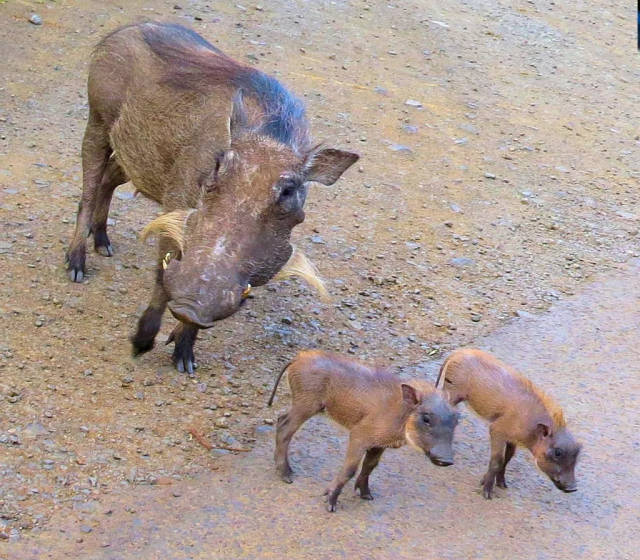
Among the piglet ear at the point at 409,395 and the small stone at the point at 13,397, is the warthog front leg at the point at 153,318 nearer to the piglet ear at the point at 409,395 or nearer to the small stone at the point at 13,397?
the small stone at the point at 13,397

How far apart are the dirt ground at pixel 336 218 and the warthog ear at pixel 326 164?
943 mm

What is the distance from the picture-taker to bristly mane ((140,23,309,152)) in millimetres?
4137

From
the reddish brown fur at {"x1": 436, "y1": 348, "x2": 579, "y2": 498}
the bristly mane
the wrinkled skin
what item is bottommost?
the reddish brown fur at {"x1": 436, "y1": 348, "x2": 579, "y2": 498}

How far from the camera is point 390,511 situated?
3574 millimetres

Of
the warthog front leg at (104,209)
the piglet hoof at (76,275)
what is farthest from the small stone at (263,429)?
the warthog front leg at (104,209)

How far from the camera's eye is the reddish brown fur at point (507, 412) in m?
3.72

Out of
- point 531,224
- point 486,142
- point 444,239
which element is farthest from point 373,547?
point 486,142

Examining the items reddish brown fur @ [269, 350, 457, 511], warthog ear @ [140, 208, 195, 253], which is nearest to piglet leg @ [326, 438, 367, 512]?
reddish brown fur @ [269, 350, 457, 511]

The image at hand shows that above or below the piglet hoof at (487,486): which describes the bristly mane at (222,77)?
above

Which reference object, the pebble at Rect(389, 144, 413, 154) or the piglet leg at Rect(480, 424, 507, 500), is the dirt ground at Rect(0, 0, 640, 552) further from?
the piglet leg at Rect(480, 424, 507, 500)

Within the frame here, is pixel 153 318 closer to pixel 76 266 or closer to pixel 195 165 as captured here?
pixel 195 165

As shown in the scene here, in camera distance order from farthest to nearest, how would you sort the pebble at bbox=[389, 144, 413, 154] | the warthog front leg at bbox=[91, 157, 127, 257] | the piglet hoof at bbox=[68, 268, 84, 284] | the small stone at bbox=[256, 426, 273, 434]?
the pebble at bbox=[389, 144, 413, 154], the warthog front leg at bbox=[91, 157, 127, 257], the piglet hoof at bbox=[68, 268, 84, 284], the small stone at bbox=[256, 426, 273, 434]

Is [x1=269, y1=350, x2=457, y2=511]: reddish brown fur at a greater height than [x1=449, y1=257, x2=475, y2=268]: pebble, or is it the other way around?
[x1=269, y1=350, x2=457, y2=511]: reddish brown fur

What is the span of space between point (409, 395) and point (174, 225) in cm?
112
